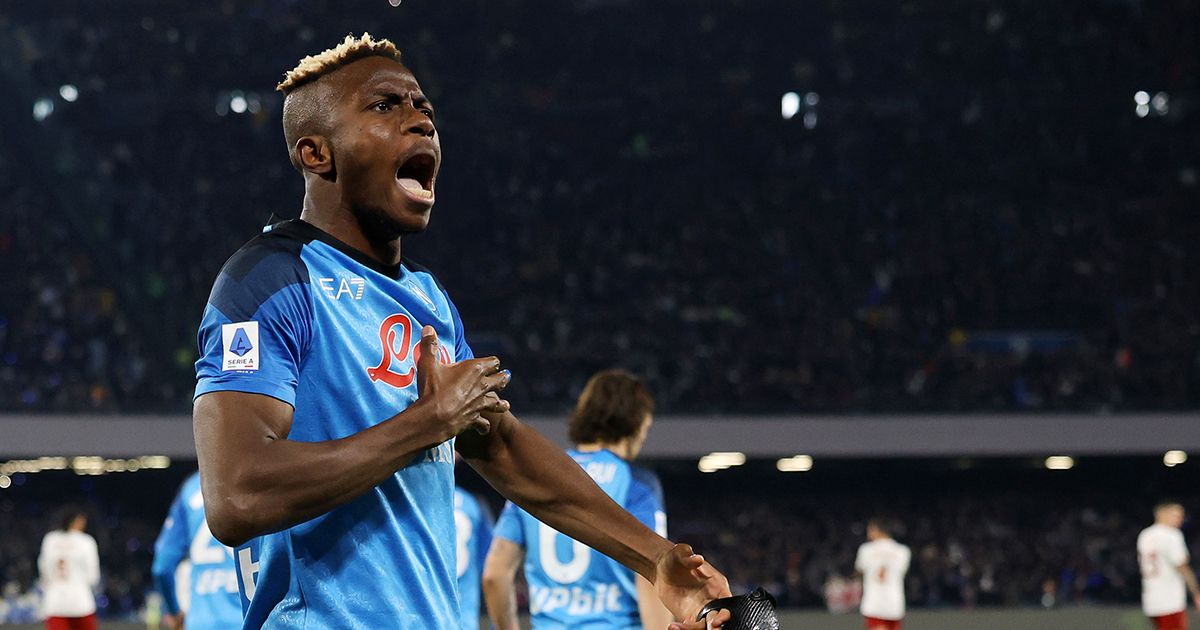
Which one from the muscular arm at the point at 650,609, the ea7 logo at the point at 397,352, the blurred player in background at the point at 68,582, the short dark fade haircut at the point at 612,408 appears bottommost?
the ea7 logo at the point at 397,352

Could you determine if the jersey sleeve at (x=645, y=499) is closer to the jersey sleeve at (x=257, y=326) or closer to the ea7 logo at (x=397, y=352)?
the ea7 logo at (x=397, y=352)

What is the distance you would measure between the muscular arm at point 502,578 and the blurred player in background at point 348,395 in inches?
127

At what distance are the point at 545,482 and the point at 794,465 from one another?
20.0 m

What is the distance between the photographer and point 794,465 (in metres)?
22.1

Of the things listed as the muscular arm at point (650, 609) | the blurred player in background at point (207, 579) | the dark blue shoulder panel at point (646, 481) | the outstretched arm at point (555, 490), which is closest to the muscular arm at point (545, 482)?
the outstretched arm at point (555, 490)

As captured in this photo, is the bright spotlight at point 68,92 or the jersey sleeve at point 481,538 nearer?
the jersey sleeve at point 481,538

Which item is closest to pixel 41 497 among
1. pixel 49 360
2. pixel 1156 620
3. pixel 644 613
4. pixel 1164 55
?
pixel 49 360

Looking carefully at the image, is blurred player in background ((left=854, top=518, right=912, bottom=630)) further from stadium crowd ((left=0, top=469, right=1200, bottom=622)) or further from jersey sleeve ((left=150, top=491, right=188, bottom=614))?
jersey sleeve ((left=150, top=491, right=188, bottom=614))

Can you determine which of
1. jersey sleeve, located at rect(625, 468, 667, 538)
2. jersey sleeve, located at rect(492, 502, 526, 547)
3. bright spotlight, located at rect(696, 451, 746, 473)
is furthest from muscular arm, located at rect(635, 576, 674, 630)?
bright spotlight, located at rect(696, 451, 746, 473)

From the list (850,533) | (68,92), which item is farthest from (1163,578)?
(68,92)

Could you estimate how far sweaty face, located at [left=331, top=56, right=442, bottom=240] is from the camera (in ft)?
7.23

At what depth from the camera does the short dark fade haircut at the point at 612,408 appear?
531 centimetres

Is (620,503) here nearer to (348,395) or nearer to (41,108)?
(348,395)

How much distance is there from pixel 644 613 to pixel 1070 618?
13.2 metres
